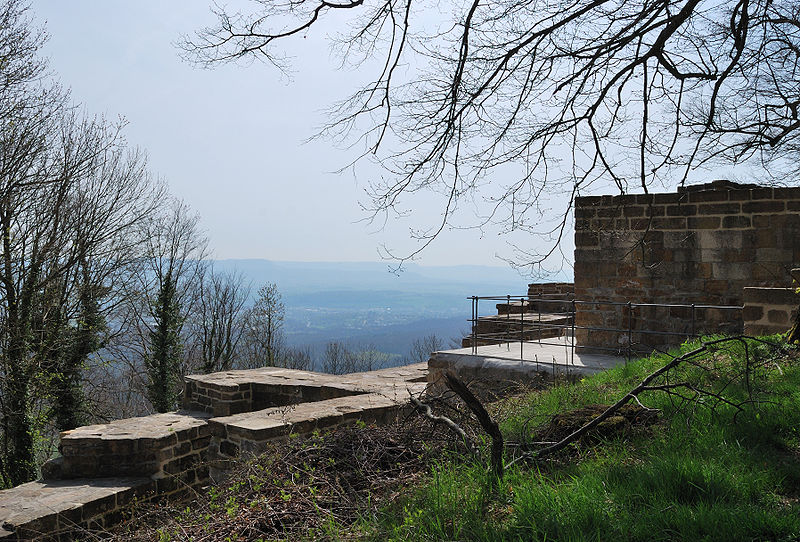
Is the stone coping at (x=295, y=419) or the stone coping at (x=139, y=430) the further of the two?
the stone coping at (x=139, y=430)

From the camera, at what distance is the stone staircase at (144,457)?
7.01 meters

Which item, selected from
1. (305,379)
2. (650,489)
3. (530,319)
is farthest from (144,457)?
(530,319)

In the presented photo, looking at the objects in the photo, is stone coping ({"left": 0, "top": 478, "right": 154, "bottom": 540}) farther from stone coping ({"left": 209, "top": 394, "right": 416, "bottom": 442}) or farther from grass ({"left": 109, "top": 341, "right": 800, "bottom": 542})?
grass ({"left": 109, "top": 341, "right": 800, "bottom": 542})

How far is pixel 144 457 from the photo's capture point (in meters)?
8.43

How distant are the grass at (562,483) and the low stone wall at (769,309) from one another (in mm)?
1715

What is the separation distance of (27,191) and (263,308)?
2067 cm

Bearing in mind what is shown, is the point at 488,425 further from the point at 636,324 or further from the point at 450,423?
the point at 636,324

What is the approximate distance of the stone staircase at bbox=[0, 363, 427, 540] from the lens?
276 inches

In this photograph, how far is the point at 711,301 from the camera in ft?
29.4

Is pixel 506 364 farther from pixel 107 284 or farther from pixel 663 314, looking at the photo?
pixel 107 284

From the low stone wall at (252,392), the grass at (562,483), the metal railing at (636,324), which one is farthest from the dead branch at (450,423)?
the low stone wall at (252,392)

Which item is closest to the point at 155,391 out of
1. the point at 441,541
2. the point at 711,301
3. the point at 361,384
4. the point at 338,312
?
the point at 361,384

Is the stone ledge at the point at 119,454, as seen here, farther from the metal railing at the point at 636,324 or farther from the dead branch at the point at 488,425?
the dead branch at the point at 488,425

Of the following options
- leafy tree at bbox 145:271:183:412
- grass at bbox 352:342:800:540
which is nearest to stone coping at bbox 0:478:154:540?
grass at bbox 352:342:800:540
